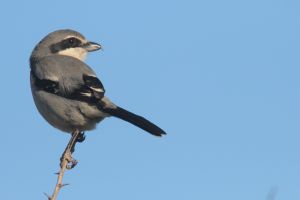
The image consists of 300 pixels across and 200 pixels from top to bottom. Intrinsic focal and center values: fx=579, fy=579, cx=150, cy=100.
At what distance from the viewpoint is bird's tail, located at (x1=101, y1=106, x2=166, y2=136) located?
17.7ft

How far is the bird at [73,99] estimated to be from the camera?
5504mm

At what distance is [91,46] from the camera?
6594 millimetres

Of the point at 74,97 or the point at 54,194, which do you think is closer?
the point at 54,194

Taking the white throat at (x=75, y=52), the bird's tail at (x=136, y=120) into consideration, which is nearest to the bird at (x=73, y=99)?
the bird's tail at (x=136, y=120)

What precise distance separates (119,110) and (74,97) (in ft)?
1.46

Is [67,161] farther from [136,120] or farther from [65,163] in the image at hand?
[136,120]

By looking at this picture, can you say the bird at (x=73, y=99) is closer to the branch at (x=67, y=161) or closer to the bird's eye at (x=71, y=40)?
the branch at (x=67, y=161)

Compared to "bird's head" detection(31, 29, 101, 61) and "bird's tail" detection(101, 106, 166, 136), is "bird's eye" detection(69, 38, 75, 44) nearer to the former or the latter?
"bird's head" detection(31, 29, 101, 61)

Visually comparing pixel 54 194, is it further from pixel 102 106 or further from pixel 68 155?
pixel 102 106

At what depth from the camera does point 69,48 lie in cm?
655

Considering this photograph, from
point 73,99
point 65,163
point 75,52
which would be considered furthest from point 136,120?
point 65,163

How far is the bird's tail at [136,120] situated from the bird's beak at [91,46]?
3.98ft

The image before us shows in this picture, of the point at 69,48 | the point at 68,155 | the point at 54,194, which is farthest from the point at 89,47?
the point at 54,194

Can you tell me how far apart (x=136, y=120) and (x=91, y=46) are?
141 cm
